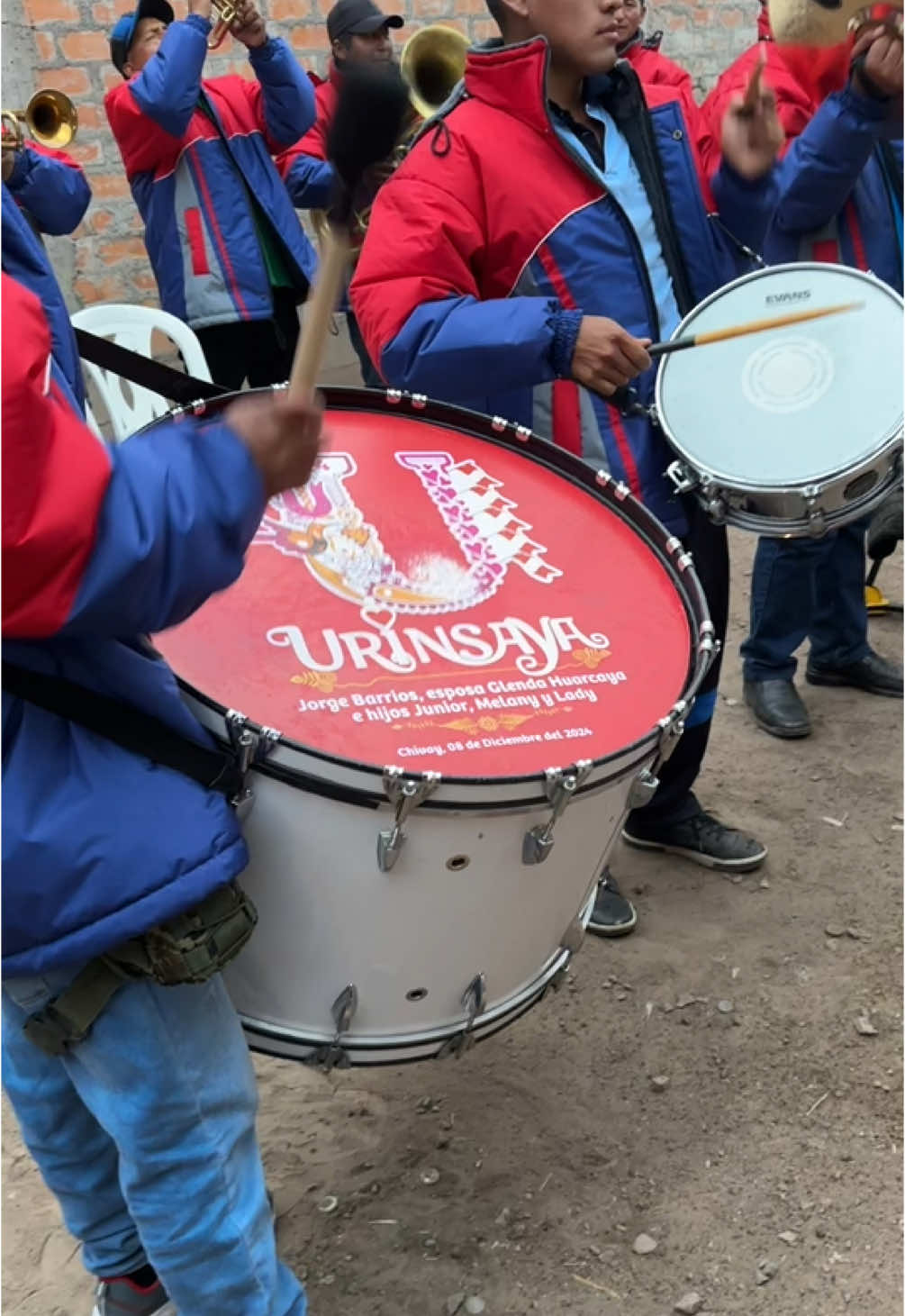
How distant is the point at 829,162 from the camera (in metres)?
2.64

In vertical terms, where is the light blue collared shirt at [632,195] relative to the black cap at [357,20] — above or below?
below

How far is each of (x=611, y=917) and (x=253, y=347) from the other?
2460mm

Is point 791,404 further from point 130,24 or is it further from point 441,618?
point 130,24

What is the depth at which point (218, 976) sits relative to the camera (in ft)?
4.95

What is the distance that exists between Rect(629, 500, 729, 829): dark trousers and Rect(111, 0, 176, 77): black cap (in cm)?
291

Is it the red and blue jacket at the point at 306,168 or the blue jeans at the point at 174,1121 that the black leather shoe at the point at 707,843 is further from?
the red and blue jacket at the point at 306,168

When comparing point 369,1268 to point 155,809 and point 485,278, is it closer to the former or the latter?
point 155,809

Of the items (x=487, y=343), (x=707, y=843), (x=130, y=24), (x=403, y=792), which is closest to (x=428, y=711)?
(x=403, y=792)

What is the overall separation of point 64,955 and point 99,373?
83.6 inches

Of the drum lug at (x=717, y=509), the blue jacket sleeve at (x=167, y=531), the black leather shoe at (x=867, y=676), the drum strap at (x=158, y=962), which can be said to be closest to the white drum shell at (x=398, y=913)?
the drum strap at (x=158, y=962)

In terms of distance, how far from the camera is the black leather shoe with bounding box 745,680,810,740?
3420 mm

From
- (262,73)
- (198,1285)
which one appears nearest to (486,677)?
(198,1285)

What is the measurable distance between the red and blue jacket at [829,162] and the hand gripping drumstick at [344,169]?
145cm

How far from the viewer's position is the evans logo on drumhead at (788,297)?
2342mm
